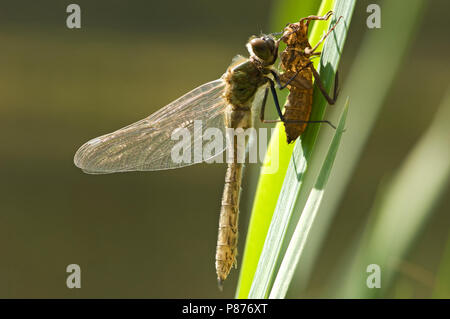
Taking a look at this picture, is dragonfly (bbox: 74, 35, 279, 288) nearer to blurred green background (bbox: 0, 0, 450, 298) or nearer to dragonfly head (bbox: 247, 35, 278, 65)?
dragonfly head (bbox: 247, 35, 278, 65)

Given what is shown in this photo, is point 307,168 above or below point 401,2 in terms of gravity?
below

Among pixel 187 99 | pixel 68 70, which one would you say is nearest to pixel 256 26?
pixel 68 70

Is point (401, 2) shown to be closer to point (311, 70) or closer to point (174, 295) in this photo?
point (311, 70)

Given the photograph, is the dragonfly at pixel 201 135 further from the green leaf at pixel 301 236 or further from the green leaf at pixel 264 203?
the green leaf at pixel 301 236

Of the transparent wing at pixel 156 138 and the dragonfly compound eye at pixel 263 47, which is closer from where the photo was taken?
the dragonfly compound eye at pixel 263 47

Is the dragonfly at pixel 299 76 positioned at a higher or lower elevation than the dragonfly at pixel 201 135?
higher

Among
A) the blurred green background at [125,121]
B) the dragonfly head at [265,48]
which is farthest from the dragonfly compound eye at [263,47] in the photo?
the blurred green background at [125,121]

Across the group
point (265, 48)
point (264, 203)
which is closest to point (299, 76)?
point (265, 48)
